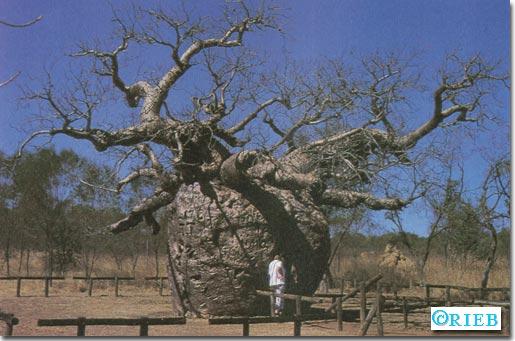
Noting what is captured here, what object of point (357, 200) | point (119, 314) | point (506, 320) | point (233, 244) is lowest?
point (119, 314)

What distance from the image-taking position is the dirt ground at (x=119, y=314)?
28.9 feet

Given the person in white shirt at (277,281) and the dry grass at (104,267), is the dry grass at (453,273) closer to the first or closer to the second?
the dry grass at (104,267)

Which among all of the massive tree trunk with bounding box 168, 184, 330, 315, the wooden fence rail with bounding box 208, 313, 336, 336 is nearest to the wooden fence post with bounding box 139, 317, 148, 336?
the wooden fence rail with bounding box 208, 313, 336, 336

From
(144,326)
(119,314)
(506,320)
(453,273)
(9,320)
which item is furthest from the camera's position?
(453,273)

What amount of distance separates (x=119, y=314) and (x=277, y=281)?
355cm

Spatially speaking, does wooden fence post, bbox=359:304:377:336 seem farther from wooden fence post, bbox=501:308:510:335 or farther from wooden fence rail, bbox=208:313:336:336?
wooden fence post, bbox=501:308:510:335

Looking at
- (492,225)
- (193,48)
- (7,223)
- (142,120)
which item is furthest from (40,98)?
(7,223)

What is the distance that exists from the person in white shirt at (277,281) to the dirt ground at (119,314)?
30 cm

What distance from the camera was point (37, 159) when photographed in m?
21.9

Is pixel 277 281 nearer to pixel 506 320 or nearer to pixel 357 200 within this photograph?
pixel 357 200

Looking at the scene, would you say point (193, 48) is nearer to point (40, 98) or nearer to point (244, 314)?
point (40, 98)

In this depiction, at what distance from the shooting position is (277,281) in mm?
10195
